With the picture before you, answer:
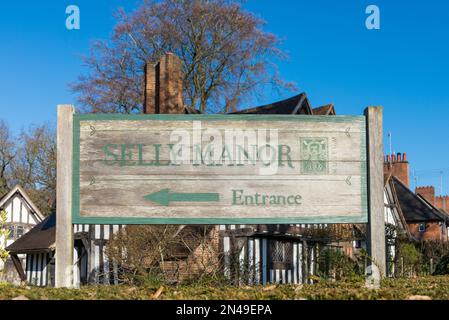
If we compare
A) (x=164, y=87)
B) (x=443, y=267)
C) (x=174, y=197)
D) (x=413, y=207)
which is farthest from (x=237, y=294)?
(x=413, y=207)

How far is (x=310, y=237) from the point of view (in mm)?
23547

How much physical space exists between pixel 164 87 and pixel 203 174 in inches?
805

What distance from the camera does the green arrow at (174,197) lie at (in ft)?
17.9

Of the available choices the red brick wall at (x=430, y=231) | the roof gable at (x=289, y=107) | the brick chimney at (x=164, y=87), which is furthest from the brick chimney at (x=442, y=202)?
the brick chimney at (x=164, y=87)

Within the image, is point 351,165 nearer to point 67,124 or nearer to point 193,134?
point 193,134

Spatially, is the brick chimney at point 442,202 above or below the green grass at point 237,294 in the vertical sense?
below

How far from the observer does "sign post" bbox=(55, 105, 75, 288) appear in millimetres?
5320

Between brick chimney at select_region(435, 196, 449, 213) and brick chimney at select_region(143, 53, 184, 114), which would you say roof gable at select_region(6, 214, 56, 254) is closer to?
brick chimney at select_region(143, 53, 184, 114)

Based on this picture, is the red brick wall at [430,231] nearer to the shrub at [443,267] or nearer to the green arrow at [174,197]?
the shrub at [443,267]

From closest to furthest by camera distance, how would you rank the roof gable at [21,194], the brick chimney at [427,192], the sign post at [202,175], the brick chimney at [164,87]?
the sign post at [202,175] → the brick chimney at [164,87] → the roof gable at [21,194] → the brick chimney at [427,192]

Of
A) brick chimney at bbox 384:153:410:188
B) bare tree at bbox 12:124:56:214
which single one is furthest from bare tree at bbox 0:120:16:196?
brick chimney at bbox 384:153:410:188

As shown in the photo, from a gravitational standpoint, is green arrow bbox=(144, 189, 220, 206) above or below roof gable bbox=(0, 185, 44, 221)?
above
